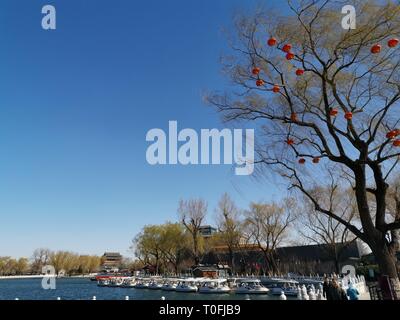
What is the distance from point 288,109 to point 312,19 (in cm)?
293

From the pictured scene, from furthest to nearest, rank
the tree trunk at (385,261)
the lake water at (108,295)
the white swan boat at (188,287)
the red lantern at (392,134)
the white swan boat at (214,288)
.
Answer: the white swan boat at (188,287) < the white swan boat at (214,288) < the lake water at (108,295) < the tree trunk at (385,261) < the red lantern at (392,134)

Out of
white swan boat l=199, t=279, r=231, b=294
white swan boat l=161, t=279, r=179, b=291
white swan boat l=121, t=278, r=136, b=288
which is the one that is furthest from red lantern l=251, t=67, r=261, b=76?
white swan boat l=121, t=278, r=136, b=288

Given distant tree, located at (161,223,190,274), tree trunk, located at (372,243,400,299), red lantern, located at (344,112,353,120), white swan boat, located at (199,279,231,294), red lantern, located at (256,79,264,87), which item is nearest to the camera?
tree trunk, located at (372,243,400,299)

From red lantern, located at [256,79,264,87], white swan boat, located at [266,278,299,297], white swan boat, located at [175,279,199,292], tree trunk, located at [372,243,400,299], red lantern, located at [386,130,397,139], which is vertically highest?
red lantern, located at [256,79,264,87]

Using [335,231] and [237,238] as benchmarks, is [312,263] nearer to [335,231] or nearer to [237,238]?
[237,238]

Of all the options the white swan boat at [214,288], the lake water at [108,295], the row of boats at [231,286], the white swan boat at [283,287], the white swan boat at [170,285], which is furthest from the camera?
the white swan boat at [170,285]

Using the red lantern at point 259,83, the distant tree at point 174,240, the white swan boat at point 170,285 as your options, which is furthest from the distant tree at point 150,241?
the red lantern at point 259,83

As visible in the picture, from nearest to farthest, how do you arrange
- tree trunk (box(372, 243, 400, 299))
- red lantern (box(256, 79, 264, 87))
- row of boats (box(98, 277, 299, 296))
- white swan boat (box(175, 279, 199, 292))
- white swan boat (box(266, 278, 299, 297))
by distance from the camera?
tree trunk (box(372, 243, 400, 299)) → red lantern (box(256, 79, 264, 87)) → white swan boat (box(266, 278, 299, 297)) → row of boats (box(98, 277, 299, 296)) → white swan boat (box(175, 279, 199, 292))

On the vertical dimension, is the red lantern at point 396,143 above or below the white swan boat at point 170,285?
above

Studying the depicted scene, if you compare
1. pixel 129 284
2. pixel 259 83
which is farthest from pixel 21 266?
pixel 259 83

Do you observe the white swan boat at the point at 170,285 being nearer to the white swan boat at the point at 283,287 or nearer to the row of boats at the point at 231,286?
the row of boats at the point at 231,286

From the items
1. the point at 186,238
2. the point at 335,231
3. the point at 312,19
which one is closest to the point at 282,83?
the point at 312,19

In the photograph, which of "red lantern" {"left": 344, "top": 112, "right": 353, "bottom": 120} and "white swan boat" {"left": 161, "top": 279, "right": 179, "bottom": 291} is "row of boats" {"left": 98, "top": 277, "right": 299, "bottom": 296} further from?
"red lantern" {"left": 344, "top": 112, "right": 353, "bottom": 120}

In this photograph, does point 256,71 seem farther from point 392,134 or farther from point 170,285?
point 170,285
